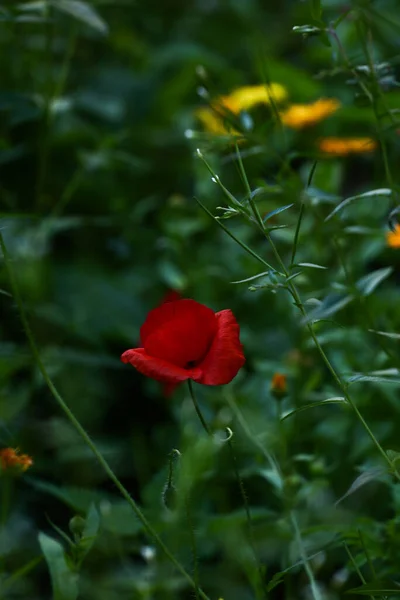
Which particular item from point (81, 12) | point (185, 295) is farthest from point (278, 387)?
point (81, 12)

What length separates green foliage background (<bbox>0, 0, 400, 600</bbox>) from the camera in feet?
3.19

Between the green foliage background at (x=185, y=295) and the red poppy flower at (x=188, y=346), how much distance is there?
62mm

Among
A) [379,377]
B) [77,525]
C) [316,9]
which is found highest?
[316,9]

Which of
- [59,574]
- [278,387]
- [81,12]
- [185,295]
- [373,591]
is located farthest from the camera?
[185,295]

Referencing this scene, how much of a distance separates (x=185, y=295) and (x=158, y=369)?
0.88 m

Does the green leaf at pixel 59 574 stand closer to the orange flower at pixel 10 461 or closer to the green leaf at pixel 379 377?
the orange flower at pixel 10 461

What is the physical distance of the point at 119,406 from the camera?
1673mm

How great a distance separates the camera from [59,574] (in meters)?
0.82

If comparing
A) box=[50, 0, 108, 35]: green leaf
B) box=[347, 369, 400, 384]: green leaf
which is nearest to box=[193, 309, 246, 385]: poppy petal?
box=[347, 369, 400, 384]: green leaf

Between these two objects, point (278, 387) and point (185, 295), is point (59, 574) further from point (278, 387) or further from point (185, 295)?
point (185, 295)

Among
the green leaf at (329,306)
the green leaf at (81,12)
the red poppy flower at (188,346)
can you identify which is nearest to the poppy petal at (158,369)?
the red poppy flower at (188,346)

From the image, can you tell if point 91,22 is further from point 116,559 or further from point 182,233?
point 116,559

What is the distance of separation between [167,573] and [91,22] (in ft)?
2.69

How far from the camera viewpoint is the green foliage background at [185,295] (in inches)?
38.3
